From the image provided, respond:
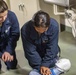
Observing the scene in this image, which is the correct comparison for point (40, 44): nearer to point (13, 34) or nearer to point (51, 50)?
point (51, 50)

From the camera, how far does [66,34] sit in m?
2.52

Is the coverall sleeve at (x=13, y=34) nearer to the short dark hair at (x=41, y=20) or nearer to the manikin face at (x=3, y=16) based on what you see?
the manikin face at (x=3, y=16)

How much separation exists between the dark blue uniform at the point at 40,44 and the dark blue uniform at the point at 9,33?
0.15 m

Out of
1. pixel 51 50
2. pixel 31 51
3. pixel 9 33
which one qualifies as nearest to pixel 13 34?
pixel 9 33

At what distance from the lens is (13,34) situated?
1.82 metres

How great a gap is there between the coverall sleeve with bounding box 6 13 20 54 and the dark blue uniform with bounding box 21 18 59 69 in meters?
0.14

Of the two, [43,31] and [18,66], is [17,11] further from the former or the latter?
[43,31]

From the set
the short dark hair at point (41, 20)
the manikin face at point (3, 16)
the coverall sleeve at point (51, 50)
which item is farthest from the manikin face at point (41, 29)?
the manikin face at point (3, 16)

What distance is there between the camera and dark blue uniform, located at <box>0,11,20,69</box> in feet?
5.76

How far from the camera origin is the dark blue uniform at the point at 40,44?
1.63m

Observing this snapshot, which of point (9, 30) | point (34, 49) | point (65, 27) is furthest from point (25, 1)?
point (34, 49)

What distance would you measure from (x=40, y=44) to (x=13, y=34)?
0.26 meters

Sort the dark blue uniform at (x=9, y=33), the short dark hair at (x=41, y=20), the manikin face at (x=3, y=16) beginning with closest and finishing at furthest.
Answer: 1. the short dark hair at (x=41, y=20)
2. the manikin face at (x=3, y=16)
3. the dark blue uniform at (x=9, y=33)

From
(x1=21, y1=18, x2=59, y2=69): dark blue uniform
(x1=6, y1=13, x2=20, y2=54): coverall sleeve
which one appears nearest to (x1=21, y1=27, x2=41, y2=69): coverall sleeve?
(x1=21, y1=18, x2=59, y2=69): dark blue uniform
